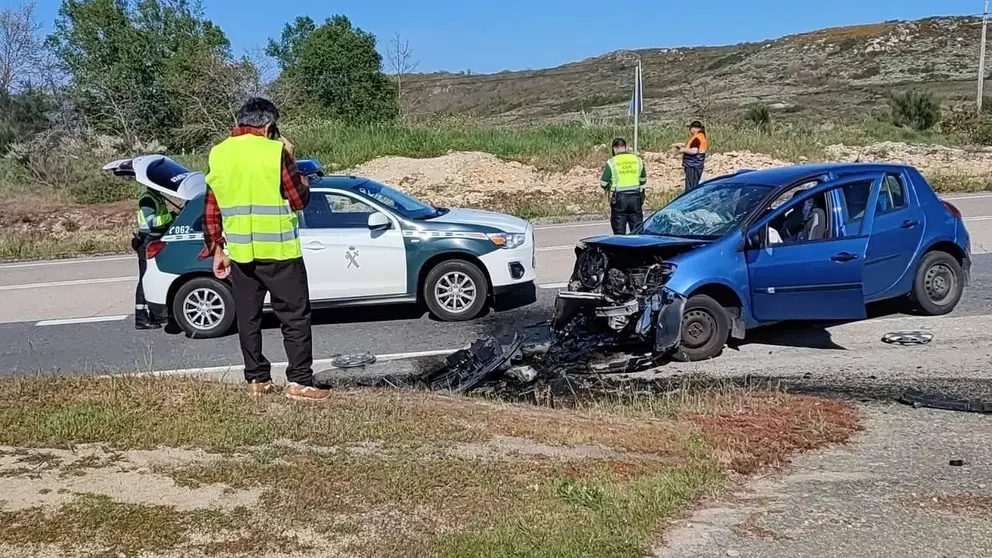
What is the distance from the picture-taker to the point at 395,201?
10.7 meters

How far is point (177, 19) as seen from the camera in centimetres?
4788

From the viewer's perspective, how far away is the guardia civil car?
10125mm

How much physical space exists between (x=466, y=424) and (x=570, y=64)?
407ft

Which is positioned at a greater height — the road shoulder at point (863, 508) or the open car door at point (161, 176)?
the open car door at point (161, 176)

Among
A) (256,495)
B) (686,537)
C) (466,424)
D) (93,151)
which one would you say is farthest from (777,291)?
(93,151)

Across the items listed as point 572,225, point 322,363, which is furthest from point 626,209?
point 322,363

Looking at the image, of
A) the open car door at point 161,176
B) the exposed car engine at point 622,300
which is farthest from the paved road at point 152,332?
the open car door at point 161,176

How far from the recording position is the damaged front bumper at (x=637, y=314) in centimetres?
800

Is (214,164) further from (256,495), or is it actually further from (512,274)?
(512,274)

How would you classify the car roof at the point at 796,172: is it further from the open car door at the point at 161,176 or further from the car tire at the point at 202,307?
the open car door at the point at 161,176

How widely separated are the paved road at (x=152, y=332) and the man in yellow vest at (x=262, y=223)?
3.05 meters

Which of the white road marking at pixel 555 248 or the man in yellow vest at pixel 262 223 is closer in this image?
the man in yellow vest at pixel 262 223

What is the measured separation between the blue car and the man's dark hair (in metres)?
3.58

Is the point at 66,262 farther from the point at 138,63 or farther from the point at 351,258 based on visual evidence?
the point at 138,63
